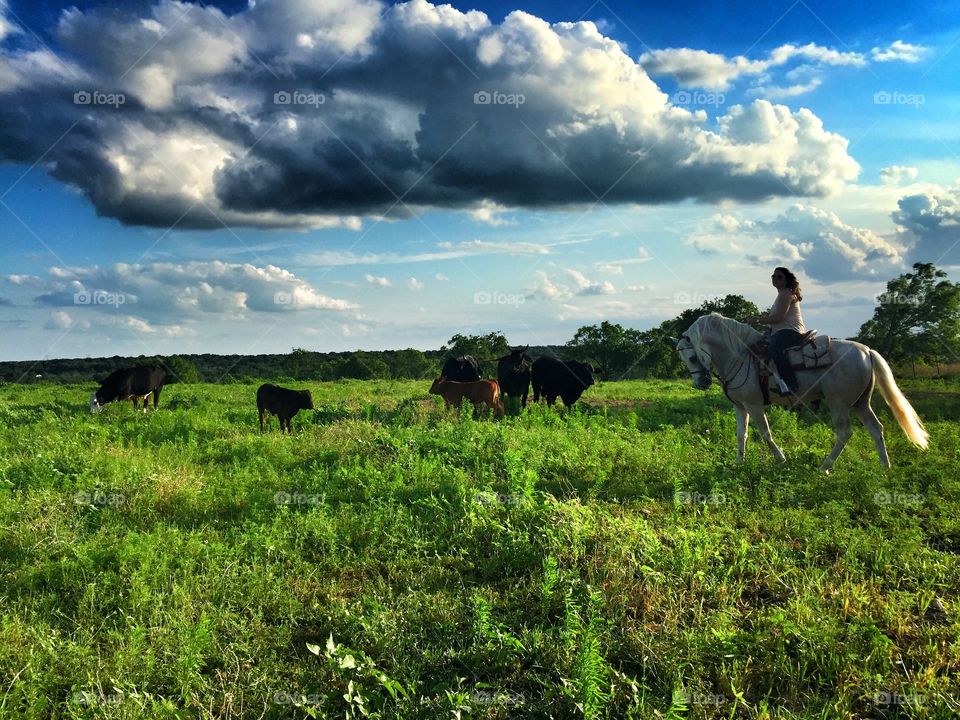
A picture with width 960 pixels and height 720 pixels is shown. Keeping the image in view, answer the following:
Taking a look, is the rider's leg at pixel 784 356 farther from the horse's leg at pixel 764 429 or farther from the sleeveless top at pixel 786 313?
the horse's leg at pixel 764 429

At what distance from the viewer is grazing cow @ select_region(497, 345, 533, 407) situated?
783 inches

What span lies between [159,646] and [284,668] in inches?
40.6

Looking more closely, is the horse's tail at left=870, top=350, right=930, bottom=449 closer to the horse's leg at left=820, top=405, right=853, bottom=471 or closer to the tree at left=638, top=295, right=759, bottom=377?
the horse's leg at left=820, top=405, right=853, bottom=471

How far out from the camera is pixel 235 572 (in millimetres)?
6004

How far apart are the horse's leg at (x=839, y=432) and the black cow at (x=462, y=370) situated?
37.3 ft

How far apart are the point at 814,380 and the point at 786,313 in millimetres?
1252

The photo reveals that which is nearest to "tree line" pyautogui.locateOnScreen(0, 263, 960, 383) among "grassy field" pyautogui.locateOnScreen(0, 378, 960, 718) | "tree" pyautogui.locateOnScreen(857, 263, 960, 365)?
"tree" pyautogui.locateOnScreen(857, 263, 960, 365)

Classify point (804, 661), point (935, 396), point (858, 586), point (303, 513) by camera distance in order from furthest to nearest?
point (935, 396) < point (303, 513) < point (858, 586) < point (804, 661)

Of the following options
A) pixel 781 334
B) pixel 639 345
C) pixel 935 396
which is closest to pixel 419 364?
pixel 639 345

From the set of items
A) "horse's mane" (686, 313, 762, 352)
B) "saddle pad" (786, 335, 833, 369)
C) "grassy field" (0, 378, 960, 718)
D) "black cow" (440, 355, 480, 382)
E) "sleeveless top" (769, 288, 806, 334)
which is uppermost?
"sleeveless top" (769, 288, 806, 334)

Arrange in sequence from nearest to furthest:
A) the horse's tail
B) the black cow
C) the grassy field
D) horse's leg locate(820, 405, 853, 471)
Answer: the grassy field < horse's leg locate(820, 405, 853, 471) < the horse's tail < the black cow

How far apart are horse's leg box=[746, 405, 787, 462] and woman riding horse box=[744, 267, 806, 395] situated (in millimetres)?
506

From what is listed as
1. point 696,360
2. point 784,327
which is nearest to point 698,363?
point 696,360

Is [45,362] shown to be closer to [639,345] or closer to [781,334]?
[639,345]
